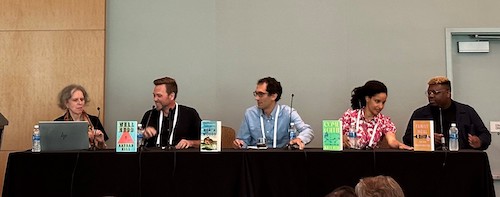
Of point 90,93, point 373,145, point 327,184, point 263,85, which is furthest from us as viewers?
point 90,93

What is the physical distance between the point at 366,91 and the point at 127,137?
1580 mm

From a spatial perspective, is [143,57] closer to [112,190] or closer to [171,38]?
[171,38]

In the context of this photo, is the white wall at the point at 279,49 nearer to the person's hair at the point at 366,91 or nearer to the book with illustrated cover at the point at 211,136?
the person's hair at the point at 366,91

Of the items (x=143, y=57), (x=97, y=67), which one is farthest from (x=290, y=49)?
(x=97, y=67)

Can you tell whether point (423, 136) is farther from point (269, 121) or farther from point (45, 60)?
point (45, 60)

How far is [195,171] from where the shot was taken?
2660mm

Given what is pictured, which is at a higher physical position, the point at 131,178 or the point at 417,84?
the point at 417,84

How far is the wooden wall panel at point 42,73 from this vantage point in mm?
4098

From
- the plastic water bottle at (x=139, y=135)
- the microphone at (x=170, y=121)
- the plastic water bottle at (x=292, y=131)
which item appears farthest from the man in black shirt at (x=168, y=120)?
the plastic water bottle at (x=292, y=131)

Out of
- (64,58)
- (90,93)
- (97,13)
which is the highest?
(97,13)

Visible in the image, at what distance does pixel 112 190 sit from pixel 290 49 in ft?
6.88

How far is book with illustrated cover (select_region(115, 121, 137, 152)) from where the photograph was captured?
2707 mm

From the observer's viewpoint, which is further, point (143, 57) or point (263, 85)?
point (143, 57)

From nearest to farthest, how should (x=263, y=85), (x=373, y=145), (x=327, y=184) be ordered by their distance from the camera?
1. (x=327, y=184)
2. (x=373, y=145)
3. (x=263, y=85)
